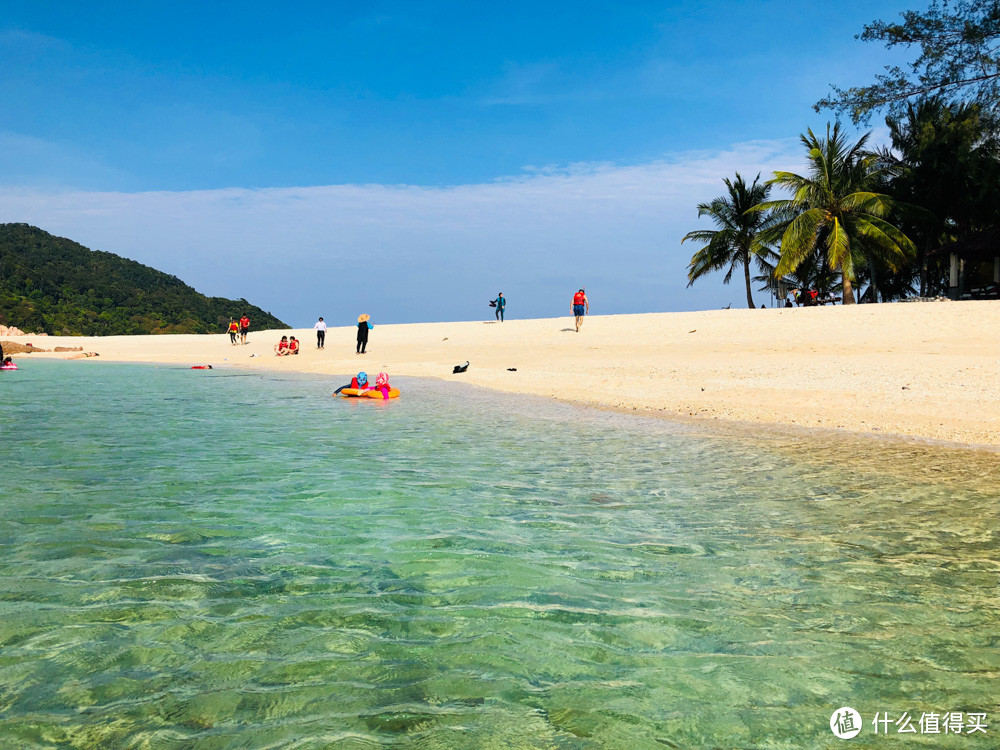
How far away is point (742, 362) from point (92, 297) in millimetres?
82167

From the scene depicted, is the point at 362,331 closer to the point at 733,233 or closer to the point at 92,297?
the point at 733,233

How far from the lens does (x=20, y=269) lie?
3302 inches

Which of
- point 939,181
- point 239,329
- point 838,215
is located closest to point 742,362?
point 838,215

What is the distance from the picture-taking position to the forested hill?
72.9 meters

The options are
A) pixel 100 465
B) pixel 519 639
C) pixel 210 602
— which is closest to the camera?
pixel 519 639

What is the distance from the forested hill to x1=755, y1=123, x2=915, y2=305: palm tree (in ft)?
193

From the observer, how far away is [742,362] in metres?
19.9

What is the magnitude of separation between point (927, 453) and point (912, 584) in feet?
17.3

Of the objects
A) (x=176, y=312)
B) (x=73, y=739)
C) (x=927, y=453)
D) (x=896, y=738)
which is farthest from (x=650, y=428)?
(x=176, y=312)

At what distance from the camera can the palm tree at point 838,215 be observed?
36.5m

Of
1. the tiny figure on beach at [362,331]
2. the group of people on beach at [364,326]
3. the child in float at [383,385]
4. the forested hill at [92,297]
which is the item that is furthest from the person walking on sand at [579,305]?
the forested hill at [92,297]

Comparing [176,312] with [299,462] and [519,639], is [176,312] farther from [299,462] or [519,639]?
[519,639]

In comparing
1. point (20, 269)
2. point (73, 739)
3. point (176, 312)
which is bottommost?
point (73, 739)

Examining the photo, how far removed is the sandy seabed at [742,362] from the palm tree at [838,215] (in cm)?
736
